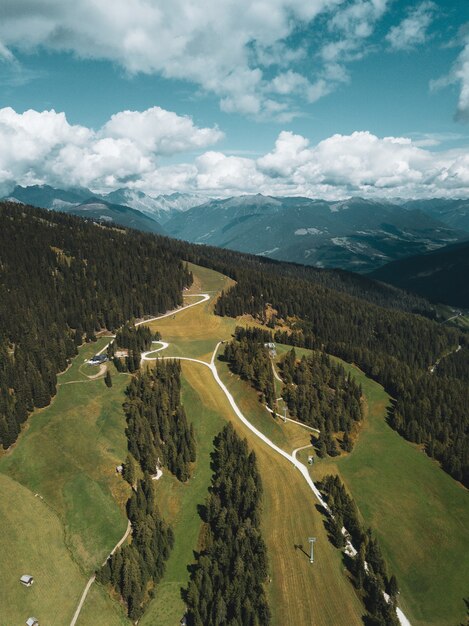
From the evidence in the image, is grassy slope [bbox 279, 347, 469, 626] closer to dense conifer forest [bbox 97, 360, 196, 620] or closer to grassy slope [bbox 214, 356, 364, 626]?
grassy slope [bbox 214, 356, 364, 626]

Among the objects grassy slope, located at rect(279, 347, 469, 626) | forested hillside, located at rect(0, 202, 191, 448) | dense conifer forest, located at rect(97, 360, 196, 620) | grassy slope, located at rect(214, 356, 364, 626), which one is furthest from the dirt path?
grassy slope, located at rect(279, 347, 469, 626)

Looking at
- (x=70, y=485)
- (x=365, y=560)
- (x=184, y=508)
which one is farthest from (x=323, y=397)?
(x=70, y=485)

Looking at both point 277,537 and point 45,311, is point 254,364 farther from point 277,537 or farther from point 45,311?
point 45,311

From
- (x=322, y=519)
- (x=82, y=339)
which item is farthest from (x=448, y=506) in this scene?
(x=82, y=339)

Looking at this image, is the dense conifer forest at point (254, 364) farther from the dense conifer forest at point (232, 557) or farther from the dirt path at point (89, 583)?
the dirt path at point (89, 583)

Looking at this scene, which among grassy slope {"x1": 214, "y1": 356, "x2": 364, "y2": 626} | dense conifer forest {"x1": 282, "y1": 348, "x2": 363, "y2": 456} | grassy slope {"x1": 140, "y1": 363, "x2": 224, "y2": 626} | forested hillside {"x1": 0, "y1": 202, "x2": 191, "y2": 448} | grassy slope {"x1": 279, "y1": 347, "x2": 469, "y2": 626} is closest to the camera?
grassy slope {"x1": 214, "y1": 356, "x2": 364, "y2": 626}

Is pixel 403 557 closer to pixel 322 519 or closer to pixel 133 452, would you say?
pixel 322 519

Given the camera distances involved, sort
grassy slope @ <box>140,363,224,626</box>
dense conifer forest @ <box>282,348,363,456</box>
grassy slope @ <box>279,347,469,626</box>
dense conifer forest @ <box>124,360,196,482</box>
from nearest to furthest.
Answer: grassy slope @ <box>140,363,224,626</box> < grassy slope @ <box>279,347,469,626</box> < dense conifer forest @ <box>124,360,196,482</box> < dense conifer forest @ <box>282,348,363,456</box>
